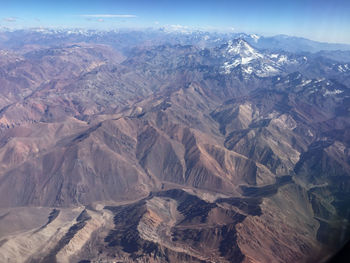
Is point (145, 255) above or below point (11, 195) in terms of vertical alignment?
above

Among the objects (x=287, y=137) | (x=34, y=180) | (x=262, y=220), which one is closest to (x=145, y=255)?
(x=262, y=220)

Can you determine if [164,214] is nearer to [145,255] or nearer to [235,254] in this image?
[145,255]

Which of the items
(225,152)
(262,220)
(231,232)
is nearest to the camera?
(231,232)

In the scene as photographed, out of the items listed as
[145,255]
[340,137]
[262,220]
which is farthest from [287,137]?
[145,255]

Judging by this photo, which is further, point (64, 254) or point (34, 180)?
point (34, 180)

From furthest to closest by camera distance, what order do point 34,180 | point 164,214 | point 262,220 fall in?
1. point 34,180
2. point 164,214
3. point 262,220

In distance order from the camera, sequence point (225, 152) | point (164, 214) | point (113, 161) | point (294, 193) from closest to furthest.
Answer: point (164, 214) → point (294, 193) → point (113, 161) → point (225, 152)

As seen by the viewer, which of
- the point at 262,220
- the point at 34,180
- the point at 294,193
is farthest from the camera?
the point at 34,180

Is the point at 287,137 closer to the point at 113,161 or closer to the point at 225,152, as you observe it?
the point at 225,152

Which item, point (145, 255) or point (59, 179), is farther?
point (59, 179)
